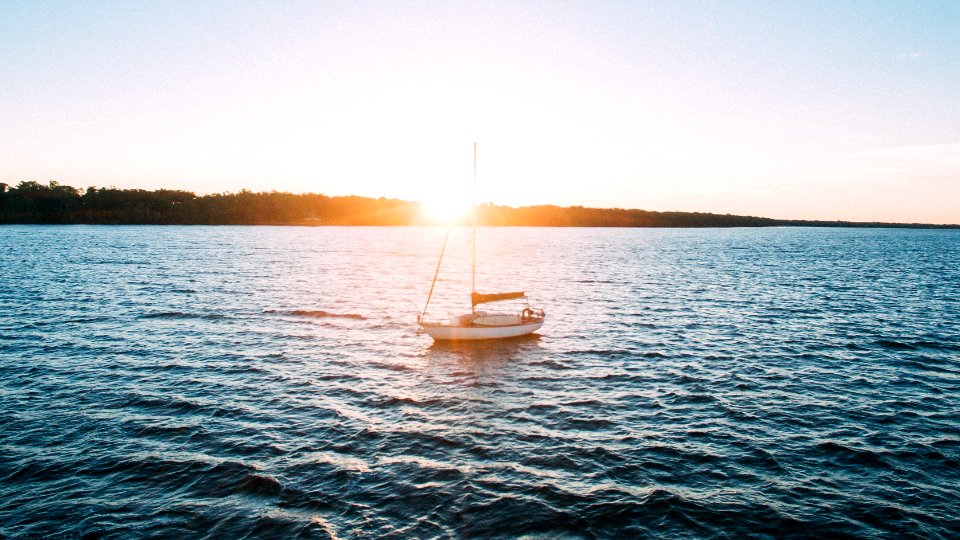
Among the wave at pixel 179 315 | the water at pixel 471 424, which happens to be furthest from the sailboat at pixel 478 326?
the wave at pixel 179 315

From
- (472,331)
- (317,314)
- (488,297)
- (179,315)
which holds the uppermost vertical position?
(488,297)

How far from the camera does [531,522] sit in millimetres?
16609

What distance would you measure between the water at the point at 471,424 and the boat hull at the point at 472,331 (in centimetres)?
103

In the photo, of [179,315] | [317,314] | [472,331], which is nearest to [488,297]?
[472,331]

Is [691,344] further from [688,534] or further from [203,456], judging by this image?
[203,456]

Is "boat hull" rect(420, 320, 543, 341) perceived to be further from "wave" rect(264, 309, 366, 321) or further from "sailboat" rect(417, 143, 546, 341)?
"wave" rect(264, 309, 366, 321)

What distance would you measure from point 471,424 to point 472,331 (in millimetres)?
15590

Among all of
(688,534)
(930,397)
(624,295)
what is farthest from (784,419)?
(624,295)

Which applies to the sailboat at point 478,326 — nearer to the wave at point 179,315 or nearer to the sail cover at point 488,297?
the sail cover at point 488,297

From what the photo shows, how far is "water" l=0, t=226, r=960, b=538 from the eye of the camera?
1708cm

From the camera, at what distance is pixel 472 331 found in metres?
39.8

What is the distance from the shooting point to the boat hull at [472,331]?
39125mm

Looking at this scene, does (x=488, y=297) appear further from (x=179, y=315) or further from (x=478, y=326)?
(x=179, y=315)

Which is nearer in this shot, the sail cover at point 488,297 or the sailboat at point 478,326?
the sailboat at point 478,326
